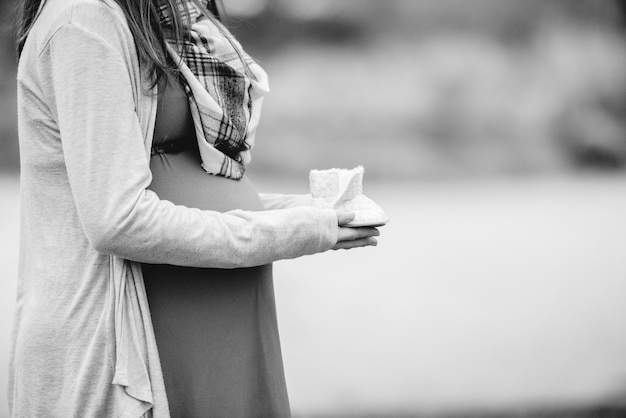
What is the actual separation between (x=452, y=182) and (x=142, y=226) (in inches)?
84.6

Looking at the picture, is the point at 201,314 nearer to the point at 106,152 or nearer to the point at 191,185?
the point at 191,185

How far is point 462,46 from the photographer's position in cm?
297

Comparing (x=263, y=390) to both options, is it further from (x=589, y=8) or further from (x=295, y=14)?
(x=589, y=8)

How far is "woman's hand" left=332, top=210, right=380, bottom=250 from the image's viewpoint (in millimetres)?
1190

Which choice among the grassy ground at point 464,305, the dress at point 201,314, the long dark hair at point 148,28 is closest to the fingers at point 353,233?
the dress at point 201,314

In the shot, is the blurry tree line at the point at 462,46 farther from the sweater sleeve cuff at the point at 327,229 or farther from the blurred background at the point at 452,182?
the sweater sleeve cuff at the point at 327,229

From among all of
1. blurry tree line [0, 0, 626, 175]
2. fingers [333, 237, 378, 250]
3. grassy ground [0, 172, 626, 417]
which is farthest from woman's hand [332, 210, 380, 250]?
blurry tree line [0, 0, 626, 175]

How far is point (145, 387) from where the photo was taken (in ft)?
3.46

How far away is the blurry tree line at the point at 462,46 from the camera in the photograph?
2.82 m

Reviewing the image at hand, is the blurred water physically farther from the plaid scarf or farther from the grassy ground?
the plaid scarf

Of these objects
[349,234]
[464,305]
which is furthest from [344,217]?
[464,305]

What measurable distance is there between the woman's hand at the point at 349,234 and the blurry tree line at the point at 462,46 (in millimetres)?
1678

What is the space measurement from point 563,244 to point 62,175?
8.07ft

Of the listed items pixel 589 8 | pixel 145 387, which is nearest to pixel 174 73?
pixel 145 387
